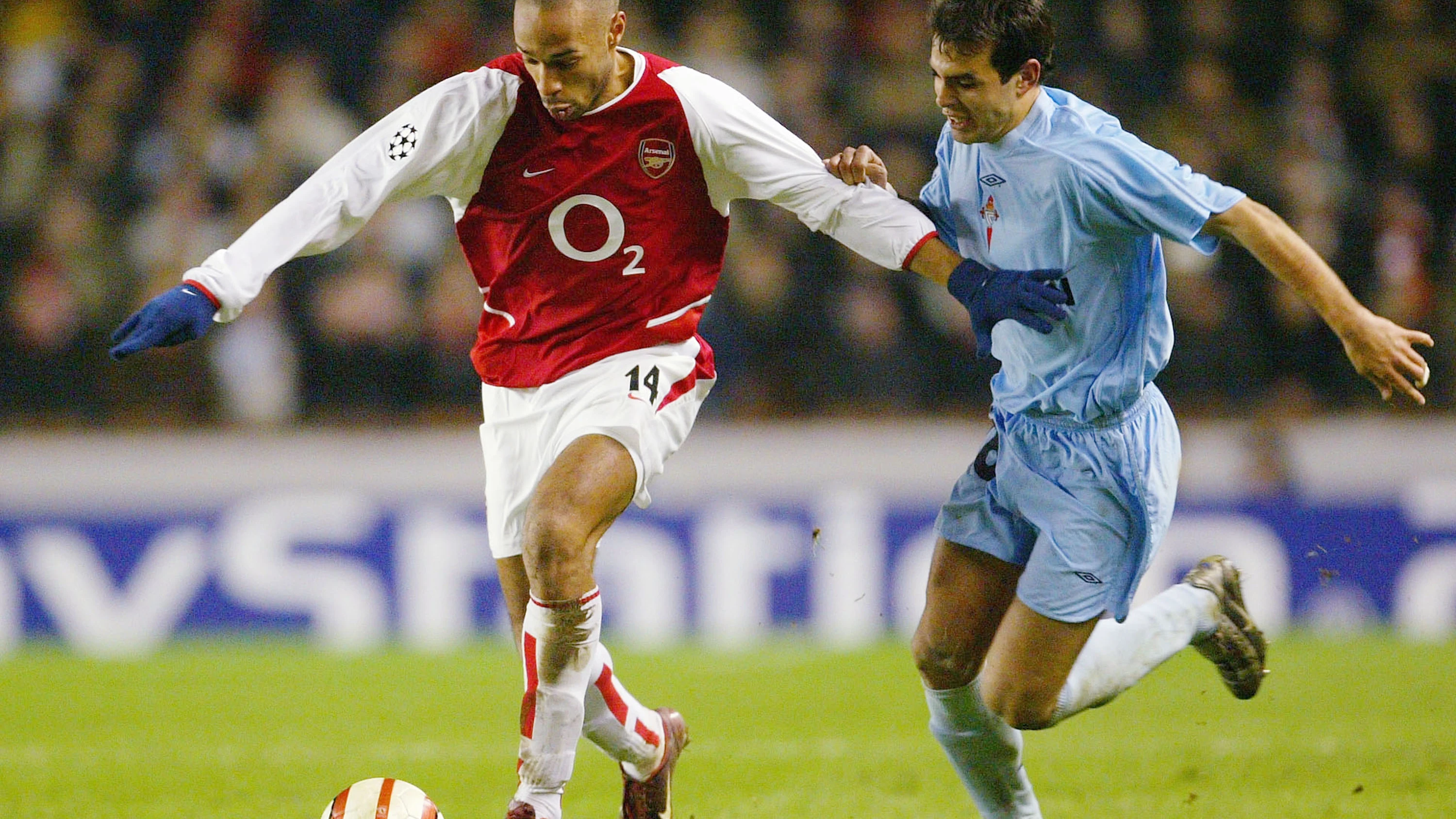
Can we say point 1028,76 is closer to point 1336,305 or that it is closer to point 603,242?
point 1336,305

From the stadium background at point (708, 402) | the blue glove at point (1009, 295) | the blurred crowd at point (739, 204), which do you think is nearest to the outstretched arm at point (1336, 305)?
the blue glove at point (1009, 295)

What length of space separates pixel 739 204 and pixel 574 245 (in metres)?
5.93

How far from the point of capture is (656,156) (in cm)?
424

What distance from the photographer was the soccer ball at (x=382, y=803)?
402cm

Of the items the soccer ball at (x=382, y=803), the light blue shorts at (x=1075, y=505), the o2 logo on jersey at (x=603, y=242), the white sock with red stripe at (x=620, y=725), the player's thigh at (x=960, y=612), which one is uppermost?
the o2 logo on jersey at (x=603, y=242)

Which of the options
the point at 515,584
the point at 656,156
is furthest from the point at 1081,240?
the point at 515,584

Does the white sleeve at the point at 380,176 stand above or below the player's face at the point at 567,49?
below

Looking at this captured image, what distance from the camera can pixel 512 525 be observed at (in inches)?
168

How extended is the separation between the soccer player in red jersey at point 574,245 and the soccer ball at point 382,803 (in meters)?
0.24

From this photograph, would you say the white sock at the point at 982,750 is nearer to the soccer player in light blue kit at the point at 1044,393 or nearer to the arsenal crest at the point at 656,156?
the soccer player in light blue kit at the point at 1044,393

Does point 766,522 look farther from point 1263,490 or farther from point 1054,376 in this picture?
point 1054,376

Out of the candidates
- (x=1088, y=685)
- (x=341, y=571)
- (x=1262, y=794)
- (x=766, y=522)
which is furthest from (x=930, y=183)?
(x=341, y=571)

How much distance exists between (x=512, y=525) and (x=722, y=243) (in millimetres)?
949

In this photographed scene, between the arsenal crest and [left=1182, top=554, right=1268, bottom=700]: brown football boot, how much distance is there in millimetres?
1889
